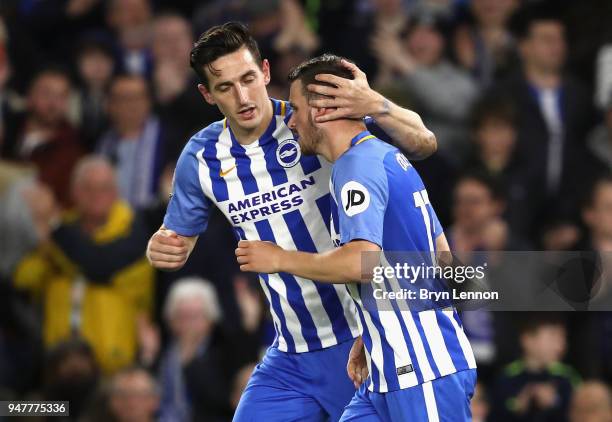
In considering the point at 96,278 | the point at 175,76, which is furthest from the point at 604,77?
the point at 96,278

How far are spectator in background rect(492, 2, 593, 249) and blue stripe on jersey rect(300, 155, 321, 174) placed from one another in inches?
163

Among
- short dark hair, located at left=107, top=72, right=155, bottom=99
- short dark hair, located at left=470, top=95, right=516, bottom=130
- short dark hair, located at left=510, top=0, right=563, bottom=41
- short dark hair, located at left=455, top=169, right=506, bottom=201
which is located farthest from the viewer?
short dark hair, located at left=510, top=0, right=563, bottom=41

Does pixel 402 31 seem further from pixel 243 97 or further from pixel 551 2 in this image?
pixel 243 97

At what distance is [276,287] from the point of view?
5539mm

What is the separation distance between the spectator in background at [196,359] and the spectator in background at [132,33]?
2571 millimetres

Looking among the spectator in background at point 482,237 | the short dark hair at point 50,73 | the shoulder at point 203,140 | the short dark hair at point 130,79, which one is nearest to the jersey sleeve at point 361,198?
the shoulder at point 203,140

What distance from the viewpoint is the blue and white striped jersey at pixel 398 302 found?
4.86m

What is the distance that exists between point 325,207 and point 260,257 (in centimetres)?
71

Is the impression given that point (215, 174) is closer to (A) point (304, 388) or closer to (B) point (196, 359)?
(A) point (304, 388)

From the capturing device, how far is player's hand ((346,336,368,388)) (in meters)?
5.15

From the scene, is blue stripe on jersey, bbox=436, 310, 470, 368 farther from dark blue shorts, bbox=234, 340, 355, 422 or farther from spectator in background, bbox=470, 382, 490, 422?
spectator in background, bbox=470, 382, 490, 422

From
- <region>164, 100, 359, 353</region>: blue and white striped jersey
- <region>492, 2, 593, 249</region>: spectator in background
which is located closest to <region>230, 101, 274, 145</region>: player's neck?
<region>164, 100, 359, 353</region>: blue and white striped jersey

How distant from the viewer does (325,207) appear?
5.47 metres

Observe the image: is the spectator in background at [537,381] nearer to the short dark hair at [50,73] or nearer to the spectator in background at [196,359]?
the spectator in background at [196,359]
